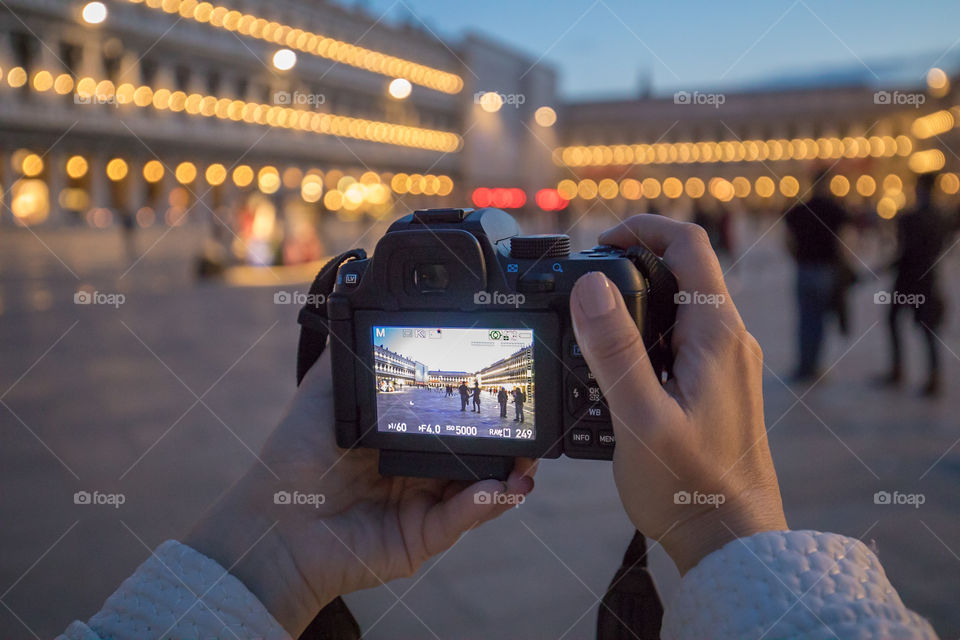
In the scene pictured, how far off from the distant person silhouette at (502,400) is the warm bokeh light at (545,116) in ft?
207

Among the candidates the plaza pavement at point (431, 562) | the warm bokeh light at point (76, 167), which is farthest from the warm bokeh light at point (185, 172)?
the plaza pavement at point (431, 562)

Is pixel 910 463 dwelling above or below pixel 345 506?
below

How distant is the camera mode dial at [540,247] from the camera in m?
1.48

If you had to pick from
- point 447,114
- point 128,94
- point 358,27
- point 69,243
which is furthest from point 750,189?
point 69,243

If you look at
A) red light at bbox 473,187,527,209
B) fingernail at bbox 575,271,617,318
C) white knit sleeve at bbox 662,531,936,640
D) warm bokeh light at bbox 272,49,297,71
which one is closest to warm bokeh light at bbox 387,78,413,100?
warm bokeh light at bbox 272,49,297,71

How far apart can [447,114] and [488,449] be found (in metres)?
56.2

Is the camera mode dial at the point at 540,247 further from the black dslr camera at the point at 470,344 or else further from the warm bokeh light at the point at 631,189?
the warm bokeh light at the point at 631,189

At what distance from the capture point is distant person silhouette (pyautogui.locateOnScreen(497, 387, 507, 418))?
148cm

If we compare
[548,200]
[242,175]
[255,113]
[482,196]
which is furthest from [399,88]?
[548,200]

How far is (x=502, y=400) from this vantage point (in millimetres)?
1487

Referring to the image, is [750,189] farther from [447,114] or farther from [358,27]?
[358,27]

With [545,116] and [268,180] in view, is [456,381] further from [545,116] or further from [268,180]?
[545,116]

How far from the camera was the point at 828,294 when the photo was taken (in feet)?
20.7

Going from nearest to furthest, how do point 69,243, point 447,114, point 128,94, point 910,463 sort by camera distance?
point 910,463
point 69,243
point 128,94
point 447,114
